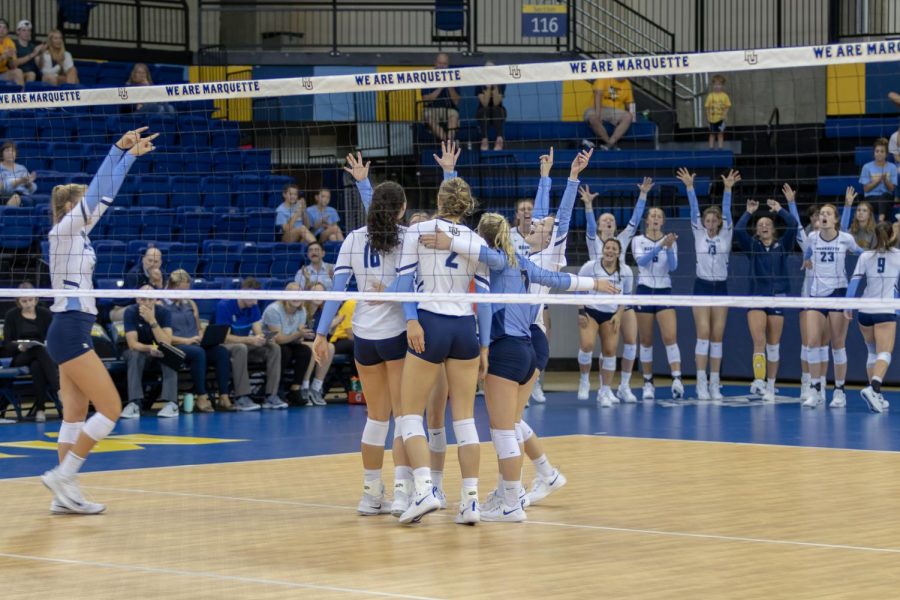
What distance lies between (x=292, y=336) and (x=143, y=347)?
1860 mm

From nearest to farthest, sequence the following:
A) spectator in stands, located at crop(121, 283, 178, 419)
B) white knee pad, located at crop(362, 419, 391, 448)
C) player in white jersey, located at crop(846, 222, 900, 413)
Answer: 1. white knee pad, located at crop(362, 419, 391, 448)
2. spectator in stands, located at crop(121, 283, 178, 419)
3. player in white jersey, located at crop(846, 222, 900, 413)

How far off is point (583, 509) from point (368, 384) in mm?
1474

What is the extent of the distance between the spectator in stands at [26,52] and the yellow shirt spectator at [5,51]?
0.13 m

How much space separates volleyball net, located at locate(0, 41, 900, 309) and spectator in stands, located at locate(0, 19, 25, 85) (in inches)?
21.6

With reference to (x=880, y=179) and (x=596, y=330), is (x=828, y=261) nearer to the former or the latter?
(x=880, y=179)

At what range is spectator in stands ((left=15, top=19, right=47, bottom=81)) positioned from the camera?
17875 millimetres

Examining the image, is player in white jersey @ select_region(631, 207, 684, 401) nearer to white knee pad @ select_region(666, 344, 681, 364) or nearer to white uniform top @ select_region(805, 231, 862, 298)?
white knee pad @ select_region(666, 344, 681, 364)

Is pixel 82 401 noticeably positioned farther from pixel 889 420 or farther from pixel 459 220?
pixel 889 420

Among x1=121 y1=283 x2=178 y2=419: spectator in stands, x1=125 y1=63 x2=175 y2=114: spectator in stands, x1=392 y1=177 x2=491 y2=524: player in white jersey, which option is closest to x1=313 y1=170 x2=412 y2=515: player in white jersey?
x1=392 y1=177 x2=491 y2=524: player in white jersey

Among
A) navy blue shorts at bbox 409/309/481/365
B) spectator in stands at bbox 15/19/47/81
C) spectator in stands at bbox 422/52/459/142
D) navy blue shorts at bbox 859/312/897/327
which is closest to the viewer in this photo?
navy blue shorts at bbox 409/309/481/365

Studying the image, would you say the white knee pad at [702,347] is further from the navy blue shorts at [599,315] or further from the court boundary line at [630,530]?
the court boundary line at [630,530]

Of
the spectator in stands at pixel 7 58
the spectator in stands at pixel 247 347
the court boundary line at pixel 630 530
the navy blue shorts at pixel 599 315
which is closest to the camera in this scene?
the court boundary line at pixel 630 530

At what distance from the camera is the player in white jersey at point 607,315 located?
47.5 ft

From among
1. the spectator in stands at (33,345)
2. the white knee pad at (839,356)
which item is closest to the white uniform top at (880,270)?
the white knee pad at (839,356)
